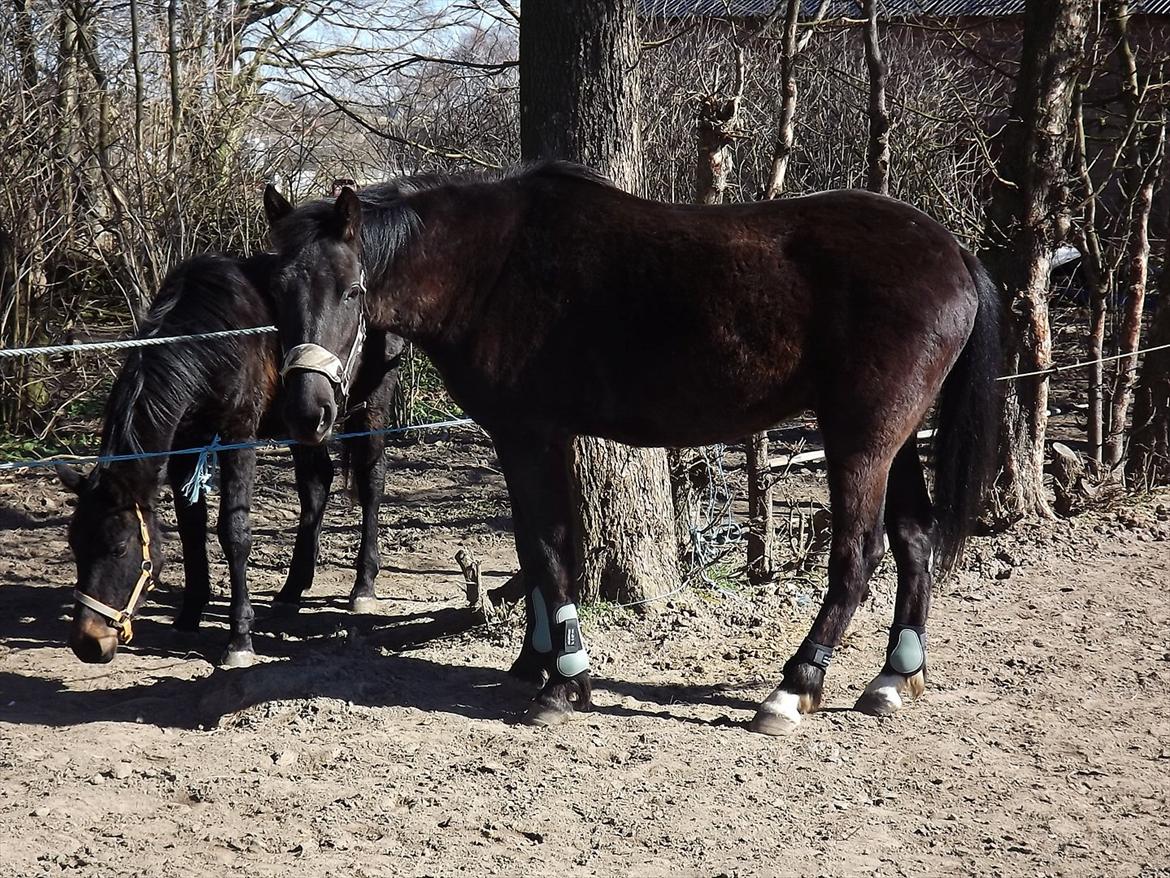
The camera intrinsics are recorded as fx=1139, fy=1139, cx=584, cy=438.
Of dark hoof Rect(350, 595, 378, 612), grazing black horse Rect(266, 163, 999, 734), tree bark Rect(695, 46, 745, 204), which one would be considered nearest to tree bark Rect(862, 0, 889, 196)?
tree bark Rect(695, 46, 745, 204)

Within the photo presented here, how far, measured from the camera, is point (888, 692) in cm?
425

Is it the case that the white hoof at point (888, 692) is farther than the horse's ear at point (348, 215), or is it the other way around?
the white hoof at point (888, 692)

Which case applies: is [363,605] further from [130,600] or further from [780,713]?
[780,713]

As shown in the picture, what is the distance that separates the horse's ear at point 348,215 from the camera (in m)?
3.73

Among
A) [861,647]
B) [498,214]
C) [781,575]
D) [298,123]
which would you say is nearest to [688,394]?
[498,214]

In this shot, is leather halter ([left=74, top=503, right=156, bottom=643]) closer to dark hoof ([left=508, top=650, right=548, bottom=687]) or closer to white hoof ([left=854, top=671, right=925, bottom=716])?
dark hoof ([left=508, top=650, right=548, bottom=687])

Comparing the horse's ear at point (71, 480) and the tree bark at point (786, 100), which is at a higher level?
the tree bark at point (786, 100)

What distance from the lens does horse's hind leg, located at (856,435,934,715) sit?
430 centimetres

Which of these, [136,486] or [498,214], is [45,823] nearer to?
[136,486]

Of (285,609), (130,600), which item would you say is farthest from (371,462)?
(130,600)

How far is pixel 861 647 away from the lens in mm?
4996

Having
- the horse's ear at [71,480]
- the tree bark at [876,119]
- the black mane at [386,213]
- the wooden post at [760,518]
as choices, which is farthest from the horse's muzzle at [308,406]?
the tree bark at [876,119]

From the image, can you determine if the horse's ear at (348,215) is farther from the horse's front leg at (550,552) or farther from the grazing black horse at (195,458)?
the horse's front leg at (550,552)

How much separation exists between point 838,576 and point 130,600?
2.87 meters
